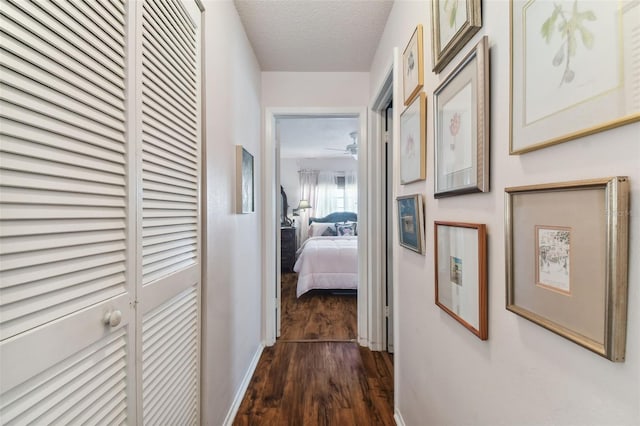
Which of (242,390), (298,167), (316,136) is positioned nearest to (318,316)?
(242,390)

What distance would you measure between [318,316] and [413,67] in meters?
2.73

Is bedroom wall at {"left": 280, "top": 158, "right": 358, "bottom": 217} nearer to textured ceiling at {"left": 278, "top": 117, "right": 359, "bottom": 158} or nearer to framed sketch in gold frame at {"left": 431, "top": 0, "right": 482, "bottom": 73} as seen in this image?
textured ceiling at {"left": 278, "top": 117, "right": 359, "bottom": 158}

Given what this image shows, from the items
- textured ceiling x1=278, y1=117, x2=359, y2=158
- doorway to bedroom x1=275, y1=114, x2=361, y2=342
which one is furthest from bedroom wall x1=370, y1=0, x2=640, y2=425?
textured ceiling x1=278, y1=117, x2=359, y2=158

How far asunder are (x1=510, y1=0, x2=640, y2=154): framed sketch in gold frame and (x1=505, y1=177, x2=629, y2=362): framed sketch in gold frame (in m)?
0.11

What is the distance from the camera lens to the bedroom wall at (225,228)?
4.46ft

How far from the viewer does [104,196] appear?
2.30 ft

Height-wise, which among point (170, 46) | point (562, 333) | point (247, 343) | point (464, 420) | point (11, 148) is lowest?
point (247, 343)

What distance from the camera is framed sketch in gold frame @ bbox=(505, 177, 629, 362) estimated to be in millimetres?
436

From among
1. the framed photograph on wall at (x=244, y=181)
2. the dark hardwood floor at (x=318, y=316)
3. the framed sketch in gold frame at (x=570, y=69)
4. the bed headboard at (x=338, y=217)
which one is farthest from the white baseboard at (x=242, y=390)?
the bed headboard at (x=338, y=217)

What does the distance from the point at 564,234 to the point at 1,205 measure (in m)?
0.98

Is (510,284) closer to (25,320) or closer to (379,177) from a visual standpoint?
(25,320)

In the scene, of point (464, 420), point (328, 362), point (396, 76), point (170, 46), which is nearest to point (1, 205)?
point (170, 46)

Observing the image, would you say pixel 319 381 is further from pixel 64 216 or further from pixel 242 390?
pixel 64 216

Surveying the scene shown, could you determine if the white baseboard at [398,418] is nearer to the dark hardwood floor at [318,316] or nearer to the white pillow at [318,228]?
the dark hardwood floor at [318,316]
